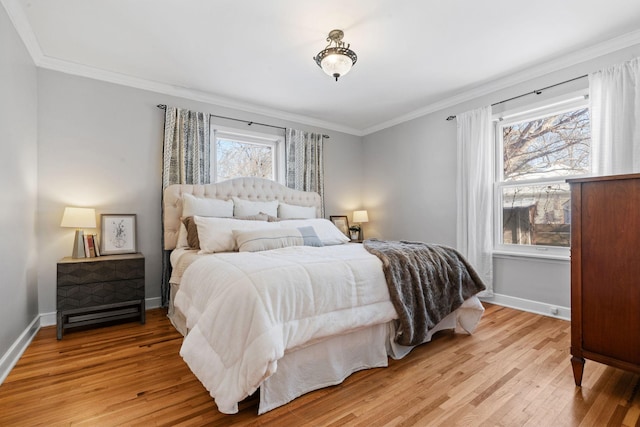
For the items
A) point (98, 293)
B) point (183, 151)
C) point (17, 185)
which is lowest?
point (98, 293)

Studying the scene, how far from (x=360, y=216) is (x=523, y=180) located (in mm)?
2311

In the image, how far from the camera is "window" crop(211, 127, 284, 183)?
13.1 feet

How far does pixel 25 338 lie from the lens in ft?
7.82

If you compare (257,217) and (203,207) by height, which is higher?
(203,207)

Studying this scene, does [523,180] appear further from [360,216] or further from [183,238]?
[183,238]

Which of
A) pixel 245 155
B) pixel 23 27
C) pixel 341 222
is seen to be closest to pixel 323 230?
pixel 341 222

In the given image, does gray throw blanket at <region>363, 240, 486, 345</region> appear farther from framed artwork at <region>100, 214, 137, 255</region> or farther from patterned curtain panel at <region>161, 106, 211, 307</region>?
framed artwork at <region>100, 214, 137, 255</region>

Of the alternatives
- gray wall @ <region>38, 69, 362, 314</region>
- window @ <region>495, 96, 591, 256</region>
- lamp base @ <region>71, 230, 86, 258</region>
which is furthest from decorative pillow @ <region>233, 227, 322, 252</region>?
window @ <region>495, 96, 591, 256</region>

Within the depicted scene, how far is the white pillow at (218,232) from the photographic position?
108 inches

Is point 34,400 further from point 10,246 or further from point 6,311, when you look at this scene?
point 10,246

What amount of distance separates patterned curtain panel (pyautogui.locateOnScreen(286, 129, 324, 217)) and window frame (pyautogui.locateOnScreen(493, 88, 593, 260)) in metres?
2.39

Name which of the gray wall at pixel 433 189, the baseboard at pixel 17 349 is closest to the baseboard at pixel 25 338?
the baseboard at pixel 17 349

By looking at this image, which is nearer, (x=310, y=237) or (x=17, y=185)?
(x=17, y=185)

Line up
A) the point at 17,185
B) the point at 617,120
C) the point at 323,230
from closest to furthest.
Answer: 1. the point at 17,185
2. the point at 617,120
3. the point at 323,230
